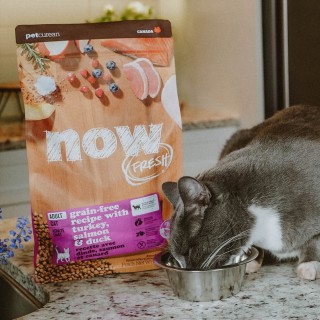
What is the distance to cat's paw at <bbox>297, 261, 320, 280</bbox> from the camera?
44.8 inches

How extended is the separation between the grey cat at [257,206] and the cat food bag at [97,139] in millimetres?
91

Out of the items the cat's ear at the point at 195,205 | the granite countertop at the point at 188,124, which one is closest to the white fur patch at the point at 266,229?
the cat's ear at the point at 195,205

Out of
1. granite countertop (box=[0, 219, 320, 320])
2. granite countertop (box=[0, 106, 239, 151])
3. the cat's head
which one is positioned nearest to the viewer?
granite countertop (box=[0, 219, 320, 320])

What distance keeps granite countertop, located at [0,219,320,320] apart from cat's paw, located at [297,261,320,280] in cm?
1

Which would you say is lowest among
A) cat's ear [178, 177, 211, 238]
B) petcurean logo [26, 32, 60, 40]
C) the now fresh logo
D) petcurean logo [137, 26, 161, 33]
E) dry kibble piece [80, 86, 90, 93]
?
cat's ear [178, 177, 211, 238]

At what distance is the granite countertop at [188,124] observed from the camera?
244cm

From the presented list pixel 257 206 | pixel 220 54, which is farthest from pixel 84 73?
pixel 220 54

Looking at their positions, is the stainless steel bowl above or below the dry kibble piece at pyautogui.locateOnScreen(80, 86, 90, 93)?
below

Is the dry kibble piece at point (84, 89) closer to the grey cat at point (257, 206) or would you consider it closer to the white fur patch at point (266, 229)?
the grey cat at point (257, 206)

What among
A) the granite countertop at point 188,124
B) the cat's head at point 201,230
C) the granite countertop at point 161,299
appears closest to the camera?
the granite countertop at point 161,299

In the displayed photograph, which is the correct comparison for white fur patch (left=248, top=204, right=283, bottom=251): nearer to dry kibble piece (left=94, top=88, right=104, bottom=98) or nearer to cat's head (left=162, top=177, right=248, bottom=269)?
cat's head (left=162, top=177, right=248, bottom=269)

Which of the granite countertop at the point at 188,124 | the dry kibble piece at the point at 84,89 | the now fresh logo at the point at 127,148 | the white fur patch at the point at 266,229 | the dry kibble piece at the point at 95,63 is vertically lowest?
the white fur patch at the point at 266,229

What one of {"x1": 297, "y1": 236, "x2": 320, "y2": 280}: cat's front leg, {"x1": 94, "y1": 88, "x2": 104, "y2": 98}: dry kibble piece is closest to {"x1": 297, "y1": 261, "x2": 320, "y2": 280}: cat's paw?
{"x1": 297, "y1": 236, "x2": 320, "y2": 280}: cat's front leg

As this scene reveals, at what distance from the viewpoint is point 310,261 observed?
120cm
